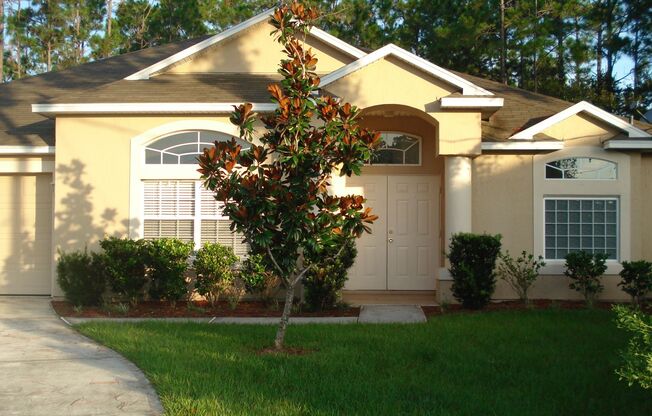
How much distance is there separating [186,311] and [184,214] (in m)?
1.98

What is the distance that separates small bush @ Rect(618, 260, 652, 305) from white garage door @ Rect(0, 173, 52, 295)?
1055 cm

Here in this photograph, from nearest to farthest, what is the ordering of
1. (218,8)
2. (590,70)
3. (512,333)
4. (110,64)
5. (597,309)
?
(512,333) < (597,309) < (110,64) < (590,70) < (218,8)

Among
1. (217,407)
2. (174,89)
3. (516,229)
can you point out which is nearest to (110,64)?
(174,89)

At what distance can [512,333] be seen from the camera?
923cm

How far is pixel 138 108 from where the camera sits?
12508 mm

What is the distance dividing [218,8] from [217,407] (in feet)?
86.1

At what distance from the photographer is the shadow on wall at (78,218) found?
12680mm

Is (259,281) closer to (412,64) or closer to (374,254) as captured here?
(374,254)

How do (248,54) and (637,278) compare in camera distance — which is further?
(248,54)

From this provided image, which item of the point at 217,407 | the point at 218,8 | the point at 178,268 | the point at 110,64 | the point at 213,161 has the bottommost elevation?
the point at 217,407

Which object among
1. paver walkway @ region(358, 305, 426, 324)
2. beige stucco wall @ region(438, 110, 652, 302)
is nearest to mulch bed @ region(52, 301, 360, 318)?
paver walkway @ region(358, 305, 426, 324)

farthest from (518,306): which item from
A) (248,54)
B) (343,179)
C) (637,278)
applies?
(248,54)

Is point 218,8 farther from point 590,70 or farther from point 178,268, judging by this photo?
point 178,268

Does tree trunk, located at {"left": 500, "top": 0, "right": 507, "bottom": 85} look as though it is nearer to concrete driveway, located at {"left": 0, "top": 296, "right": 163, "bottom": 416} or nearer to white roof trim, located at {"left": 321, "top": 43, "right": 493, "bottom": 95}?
white roof trim, located at {"left": 321, "top": 43, "right": 493, "bottom": 95}
